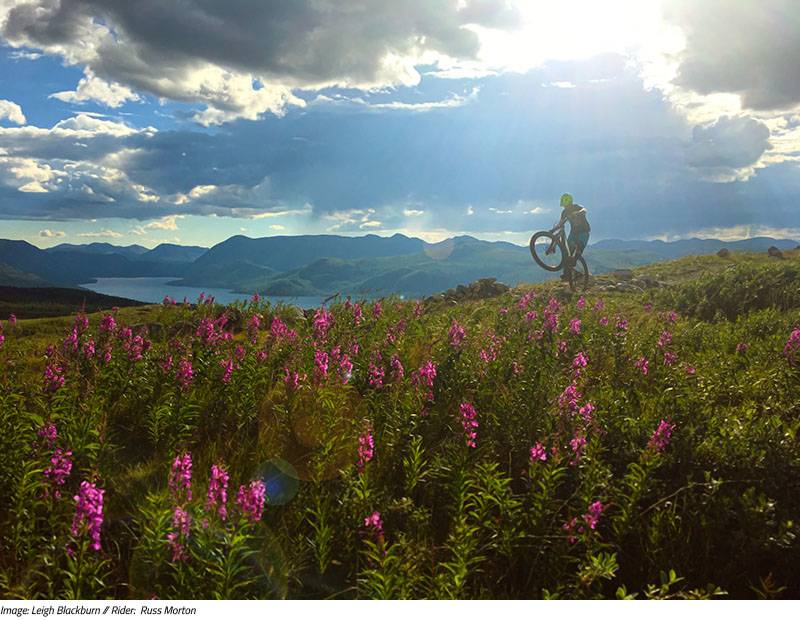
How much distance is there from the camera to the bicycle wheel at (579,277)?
2092 cm

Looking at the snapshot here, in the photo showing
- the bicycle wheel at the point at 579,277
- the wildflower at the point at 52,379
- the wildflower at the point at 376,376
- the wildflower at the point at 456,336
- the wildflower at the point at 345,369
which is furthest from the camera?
the bicycle wheel at the point at 579,277

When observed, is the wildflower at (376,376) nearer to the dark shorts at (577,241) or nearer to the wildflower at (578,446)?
the wildflower at (578,446)

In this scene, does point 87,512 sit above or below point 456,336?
below

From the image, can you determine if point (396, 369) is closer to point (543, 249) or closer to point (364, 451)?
point (364, 451)

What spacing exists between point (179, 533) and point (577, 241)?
20.0 m

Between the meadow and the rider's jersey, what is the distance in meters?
13.7

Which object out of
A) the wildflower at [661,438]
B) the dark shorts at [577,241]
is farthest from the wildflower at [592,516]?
the dark shorts at [577,241]

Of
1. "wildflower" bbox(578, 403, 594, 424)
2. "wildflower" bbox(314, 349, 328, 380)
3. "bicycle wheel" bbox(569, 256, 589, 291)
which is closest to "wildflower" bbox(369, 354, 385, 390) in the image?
"wildflower" bbox(314, 349, 328, 380)

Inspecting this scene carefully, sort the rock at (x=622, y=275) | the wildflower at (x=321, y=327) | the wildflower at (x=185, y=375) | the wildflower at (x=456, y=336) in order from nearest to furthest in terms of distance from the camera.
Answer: the wildflower at (x=185, y=375), the wildflower at (x=456, y=336), the wildflower at (x=321, y=327), the rock at (x=622, y=275)

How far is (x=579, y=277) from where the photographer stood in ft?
74.5

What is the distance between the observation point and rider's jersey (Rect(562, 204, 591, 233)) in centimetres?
2094

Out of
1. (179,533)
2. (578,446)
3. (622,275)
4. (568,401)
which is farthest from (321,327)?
(622,275)

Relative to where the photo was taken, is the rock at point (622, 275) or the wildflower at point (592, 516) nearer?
the wildflower at point (592, 516)

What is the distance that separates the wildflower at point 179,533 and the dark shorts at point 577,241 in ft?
65.2
